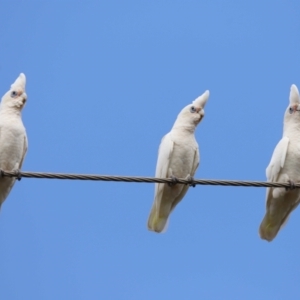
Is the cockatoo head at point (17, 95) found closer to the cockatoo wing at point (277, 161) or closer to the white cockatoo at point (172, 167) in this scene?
the white cockatoo at point (172, 167)

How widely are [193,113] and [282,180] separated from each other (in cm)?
114

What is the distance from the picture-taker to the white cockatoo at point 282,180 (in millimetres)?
7875

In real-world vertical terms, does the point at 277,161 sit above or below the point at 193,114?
below

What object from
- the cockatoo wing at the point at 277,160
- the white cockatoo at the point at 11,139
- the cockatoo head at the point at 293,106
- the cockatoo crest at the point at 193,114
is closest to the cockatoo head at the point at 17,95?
the white cockatoo at the point at 11,139

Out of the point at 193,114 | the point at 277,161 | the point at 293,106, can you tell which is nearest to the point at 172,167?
the point at 193,114

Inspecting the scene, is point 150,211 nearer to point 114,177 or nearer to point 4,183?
point 4,183

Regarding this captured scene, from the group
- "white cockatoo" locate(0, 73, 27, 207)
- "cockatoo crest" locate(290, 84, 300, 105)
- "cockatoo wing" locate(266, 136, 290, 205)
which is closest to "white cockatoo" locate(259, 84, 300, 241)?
"cockatoo wing" locate(266, 136, 290, 205)

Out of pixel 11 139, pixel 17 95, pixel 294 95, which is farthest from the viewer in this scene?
pixel 294 95

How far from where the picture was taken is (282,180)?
26.0ft

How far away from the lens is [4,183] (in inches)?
297

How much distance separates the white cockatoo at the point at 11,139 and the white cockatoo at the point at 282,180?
94.9 inches

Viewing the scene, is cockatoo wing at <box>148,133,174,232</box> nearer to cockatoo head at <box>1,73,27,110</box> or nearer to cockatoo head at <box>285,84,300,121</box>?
cockatoo head at <box>285,84,300,121</box>

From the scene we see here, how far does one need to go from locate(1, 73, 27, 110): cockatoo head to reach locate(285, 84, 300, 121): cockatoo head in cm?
264

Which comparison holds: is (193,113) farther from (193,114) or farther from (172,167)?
(172,167)
